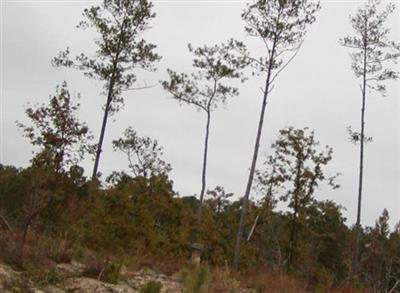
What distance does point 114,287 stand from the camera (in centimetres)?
922

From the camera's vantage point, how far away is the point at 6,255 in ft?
31.6

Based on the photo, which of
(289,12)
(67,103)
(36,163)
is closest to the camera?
(36,163)

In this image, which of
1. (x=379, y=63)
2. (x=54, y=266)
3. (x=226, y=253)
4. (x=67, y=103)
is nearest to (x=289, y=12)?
(x=379, y=63)

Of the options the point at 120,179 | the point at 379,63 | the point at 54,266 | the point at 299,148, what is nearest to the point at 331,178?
the point at 299,148

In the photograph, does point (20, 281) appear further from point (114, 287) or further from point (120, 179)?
point (120, 179)

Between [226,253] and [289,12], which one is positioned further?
[226,253]

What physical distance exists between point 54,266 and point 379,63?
21915 mm

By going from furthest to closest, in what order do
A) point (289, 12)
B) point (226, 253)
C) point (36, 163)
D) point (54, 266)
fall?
point (226, 253) → point (289, 12) → point (36, 163) → point (54, 266)

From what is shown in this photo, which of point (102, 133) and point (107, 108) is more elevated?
point (107, 108)

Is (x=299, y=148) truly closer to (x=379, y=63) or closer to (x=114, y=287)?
(x=379, y=63)

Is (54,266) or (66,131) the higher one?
(66,131)

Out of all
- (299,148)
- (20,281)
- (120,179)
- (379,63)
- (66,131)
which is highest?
(379,63)

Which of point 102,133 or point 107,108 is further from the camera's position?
point 107,108

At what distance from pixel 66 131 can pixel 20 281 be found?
501 inches
